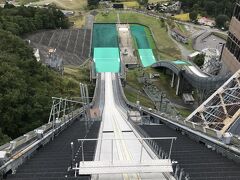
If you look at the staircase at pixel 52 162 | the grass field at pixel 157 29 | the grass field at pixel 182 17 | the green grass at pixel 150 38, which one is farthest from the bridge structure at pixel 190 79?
the grass field at pixel 182 17

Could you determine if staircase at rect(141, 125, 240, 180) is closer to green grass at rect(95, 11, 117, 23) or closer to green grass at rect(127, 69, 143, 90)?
green grass at rect(127, 69, 143, 90)

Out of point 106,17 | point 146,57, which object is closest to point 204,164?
point 146,57

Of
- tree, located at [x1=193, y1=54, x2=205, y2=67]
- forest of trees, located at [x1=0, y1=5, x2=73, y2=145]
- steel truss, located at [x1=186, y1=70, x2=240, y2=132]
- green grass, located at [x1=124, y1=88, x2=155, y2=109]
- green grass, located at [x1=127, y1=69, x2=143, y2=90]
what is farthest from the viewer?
tree, located at [x1=193, y1=54, x2=205, y2=67]

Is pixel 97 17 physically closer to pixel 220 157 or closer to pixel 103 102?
pixel 103 102

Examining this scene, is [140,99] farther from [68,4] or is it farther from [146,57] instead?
[68,4]

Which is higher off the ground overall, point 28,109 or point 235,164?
point 235,164

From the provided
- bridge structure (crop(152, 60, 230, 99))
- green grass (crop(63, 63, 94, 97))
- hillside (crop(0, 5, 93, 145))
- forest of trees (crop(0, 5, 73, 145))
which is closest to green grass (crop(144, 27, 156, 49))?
bridge structure (crop(152, 60, 230, 99))

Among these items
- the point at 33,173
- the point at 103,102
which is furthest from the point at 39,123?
the point at 33,173
